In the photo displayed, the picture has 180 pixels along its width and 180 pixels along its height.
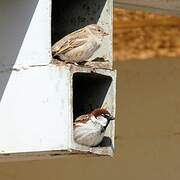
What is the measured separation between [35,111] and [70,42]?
0.37 meters

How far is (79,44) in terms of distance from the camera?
3.50 m

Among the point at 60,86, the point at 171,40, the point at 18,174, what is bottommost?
the point at 18,174

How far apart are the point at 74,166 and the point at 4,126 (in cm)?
161

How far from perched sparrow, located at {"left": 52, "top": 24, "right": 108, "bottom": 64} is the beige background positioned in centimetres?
143

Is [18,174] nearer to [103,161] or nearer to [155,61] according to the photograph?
[103,161]

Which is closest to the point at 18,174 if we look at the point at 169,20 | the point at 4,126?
the point at 169,20

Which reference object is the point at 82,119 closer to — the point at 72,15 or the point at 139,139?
the point at 72,15

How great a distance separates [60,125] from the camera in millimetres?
3168

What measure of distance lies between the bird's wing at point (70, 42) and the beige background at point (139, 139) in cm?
143

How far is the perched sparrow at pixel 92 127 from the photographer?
3.26 metres

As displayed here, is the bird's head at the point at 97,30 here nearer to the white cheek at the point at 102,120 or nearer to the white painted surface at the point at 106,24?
the white painted surface at the point at 106,24

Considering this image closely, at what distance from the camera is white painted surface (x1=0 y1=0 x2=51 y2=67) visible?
10.7ft

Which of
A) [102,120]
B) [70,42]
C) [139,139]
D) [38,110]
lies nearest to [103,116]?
[102,120]

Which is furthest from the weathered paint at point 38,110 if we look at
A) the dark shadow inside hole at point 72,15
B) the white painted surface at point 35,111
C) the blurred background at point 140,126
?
the blurred background at point 140,126
